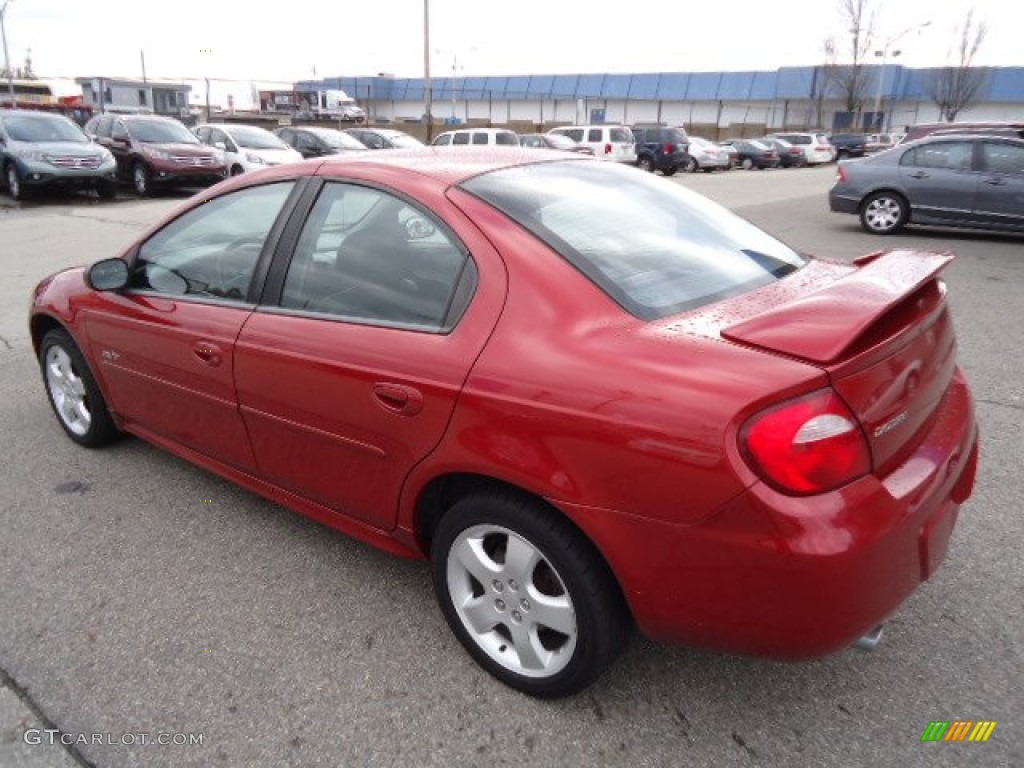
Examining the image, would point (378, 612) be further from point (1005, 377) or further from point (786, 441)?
point (1005, 377)

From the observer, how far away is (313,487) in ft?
9.06

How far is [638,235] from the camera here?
2.57 metres

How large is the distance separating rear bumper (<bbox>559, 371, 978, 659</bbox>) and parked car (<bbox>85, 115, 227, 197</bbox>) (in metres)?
17.4

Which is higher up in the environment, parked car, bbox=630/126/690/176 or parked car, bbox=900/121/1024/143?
parked car, bbox=900/121/1024/143

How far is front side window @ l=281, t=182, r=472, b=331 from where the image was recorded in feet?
7.83

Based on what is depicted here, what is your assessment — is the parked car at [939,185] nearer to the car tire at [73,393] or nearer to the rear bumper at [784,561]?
the rear bumper at [784,561]

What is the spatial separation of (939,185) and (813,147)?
1099 inches

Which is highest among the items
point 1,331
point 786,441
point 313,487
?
point 786,441

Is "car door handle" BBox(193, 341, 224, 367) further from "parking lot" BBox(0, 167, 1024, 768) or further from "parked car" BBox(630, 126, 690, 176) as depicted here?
"parked car" BBox(630, 126, 690, 176)

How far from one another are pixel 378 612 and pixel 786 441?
5.21 ft

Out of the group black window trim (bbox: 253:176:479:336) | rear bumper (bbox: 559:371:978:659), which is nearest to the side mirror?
black window trim (bbox: 253:176:479:336)

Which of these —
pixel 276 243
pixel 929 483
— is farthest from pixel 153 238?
pixel 929 483

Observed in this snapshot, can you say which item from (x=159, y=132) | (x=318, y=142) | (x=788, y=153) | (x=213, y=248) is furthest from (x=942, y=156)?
(x=788, y=153)

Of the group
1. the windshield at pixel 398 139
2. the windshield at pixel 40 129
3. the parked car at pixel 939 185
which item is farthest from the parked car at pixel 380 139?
the parked car at pixel 939 185
